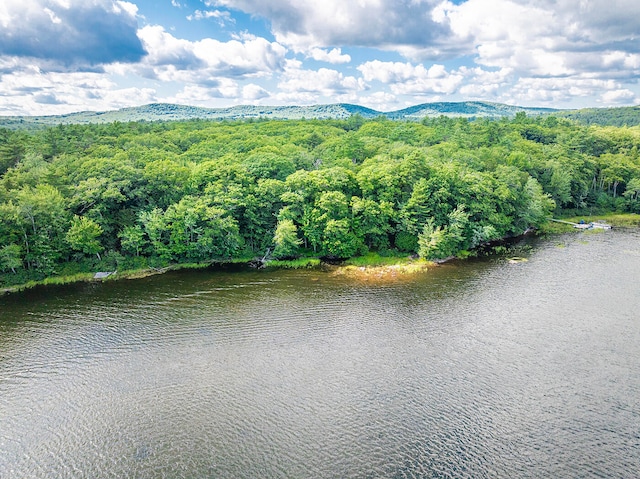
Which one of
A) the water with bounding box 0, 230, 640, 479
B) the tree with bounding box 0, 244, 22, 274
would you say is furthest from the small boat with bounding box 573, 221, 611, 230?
the tree with bounding box 0, 244, 22, 274

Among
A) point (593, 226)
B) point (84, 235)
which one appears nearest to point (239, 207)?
point (84, 235)

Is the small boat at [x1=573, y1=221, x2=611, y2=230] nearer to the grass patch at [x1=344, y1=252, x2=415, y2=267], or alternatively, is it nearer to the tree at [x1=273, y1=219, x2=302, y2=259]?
the grass patch at [x1=344, y1=252, x2=415, y2=267]

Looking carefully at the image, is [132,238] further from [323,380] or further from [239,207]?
[323,380]

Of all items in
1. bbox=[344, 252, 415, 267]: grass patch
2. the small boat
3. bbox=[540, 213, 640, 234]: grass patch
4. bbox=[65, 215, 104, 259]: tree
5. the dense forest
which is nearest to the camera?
bbox=[65, 215, 104, 259]: tree

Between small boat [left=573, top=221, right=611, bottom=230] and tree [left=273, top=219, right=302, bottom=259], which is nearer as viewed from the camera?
tree [left=273, top=219, right=302, bottom=259]

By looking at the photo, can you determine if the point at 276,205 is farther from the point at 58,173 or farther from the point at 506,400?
the point at 506,400

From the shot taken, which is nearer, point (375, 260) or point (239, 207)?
point (375, 260)

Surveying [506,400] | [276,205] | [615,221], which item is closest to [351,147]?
[276,205]
